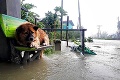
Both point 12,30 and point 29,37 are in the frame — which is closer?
point 29,37

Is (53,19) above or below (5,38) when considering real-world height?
above

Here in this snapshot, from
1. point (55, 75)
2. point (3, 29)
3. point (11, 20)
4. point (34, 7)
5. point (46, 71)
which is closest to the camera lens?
point (55, 75)

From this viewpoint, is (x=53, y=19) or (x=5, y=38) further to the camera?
(x=53, y=19)

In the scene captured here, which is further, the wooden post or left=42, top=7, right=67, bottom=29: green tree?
left=42, top=7, right=67, bottom=29: green tree

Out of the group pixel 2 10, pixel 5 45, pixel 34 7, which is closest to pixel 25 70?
pixel 5 45

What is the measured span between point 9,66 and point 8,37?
0.79 m

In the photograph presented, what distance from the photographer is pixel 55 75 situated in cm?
436

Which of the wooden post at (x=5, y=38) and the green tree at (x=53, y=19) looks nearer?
the wooden post at (x=5, y=38)

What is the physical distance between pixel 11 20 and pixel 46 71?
6.04 feet

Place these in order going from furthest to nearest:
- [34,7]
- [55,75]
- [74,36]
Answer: [74,36] → [34,7] → [55,75]

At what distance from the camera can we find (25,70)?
477 centimetres

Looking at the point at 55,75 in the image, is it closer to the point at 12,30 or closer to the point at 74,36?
the point at 12,30

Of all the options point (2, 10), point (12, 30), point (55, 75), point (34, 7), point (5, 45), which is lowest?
point (55, 75)

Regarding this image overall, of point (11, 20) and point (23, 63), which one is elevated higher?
point (11, 20)
